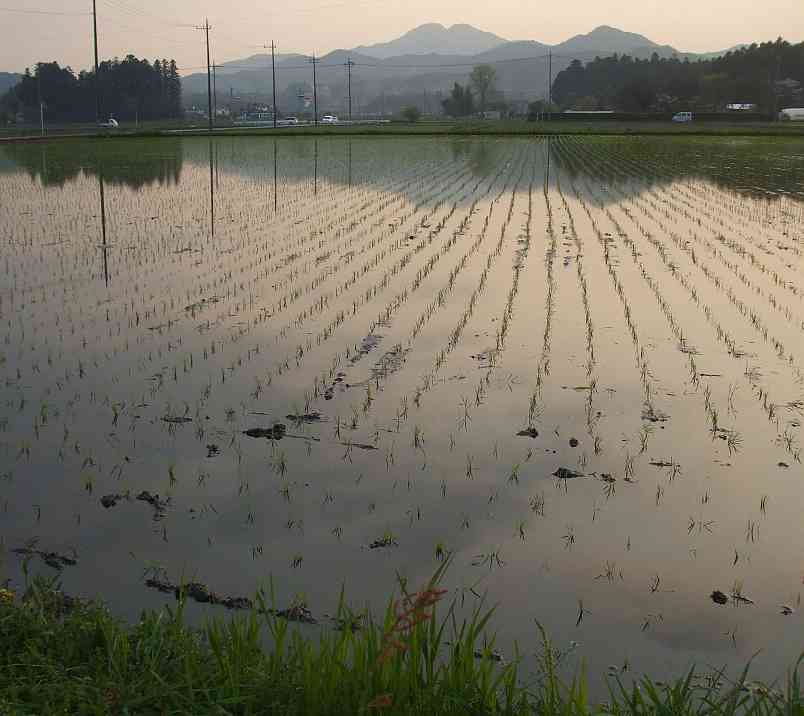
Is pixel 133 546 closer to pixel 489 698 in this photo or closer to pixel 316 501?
pixel 316 501

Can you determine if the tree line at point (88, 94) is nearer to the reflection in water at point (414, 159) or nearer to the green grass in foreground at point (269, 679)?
the reflection in water at point (414, 159)

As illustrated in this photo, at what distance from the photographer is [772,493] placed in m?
4.66

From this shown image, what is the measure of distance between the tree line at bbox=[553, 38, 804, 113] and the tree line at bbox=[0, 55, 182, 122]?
163 ft

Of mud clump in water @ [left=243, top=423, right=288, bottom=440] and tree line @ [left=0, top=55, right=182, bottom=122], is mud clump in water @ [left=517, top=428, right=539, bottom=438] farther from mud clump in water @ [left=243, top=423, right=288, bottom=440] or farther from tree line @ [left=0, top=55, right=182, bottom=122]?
tree line @ [left=0, top=55, right=182, bottom=122]

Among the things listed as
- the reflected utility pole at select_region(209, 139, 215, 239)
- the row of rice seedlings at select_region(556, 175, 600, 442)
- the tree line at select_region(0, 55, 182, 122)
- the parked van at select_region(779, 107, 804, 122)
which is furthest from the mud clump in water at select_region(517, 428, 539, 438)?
the tree line at select_region(0, 55, 182, 122)

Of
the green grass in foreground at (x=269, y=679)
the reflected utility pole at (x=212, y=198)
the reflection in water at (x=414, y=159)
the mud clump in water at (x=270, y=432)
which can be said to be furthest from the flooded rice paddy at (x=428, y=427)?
the reflection in water at (x=414, y=159)

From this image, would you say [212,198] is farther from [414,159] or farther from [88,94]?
[88,94]

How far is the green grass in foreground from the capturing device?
255 cm

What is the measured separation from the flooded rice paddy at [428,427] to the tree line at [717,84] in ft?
237

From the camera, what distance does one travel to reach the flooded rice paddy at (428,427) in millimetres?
3721

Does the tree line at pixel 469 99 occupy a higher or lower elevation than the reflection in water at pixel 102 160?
higher

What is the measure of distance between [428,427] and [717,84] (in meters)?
91.1

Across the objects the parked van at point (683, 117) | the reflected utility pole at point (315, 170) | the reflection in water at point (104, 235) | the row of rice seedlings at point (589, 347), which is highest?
the parked van at point (683, 117)

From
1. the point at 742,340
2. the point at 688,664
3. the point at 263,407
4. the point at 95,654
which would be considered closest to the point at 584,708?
the point at 688,664
